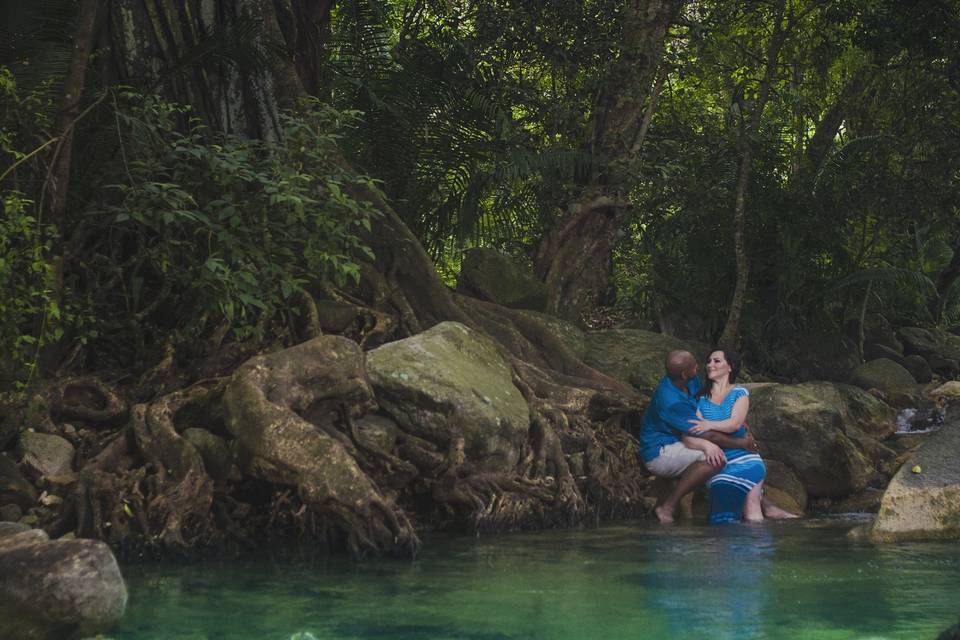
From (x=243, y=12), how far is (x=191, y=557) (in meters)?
5.29

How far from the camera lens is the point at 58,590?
4.70 metres

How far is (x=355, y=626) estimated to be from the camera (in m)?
5.14

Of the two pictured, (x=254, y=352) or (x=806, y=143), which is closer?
(x=254, y=352)

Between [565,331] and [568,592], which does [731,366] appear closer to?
[565,331]

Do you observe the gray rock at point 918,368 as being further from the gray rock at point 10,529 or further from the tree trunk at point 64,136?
the gray rock at point 10,529

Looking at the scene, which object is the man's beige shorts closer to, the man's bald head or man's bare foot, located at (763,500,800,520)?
the man's bald head

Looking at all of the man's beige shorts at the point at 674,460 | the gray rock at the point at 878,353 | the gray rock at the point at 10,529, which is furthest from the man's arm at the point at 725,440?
the gray rock at the point at 878,353

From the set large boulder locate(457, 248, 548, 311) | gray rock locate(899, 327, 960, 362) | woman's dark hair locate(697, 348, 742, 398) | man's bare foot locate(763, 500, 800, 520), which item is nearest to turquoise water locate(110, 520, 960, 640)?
man's bare foot locate(763, 500, 800, 520)

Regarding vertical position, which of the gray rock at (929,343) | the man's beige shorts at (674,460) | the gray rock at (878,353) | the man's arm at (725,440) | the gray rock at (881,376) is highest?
the gray rock at (929,343)

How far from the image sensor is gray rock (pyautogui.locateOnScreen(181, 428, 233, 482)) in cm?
759

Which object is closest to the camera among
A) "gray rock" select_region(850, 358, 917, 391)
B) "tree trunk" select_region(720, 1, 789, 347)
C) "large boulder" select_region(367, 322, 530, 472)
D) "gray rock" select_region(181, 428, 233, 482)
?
"gray rock" select_region(181, 428, 233, 482)

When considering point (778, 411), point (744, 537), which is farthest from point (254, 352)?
point (778, 411)

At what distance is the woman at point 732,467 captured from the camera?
30.7 ft

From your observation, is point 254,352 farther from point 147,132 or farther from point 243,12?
point 243,12
